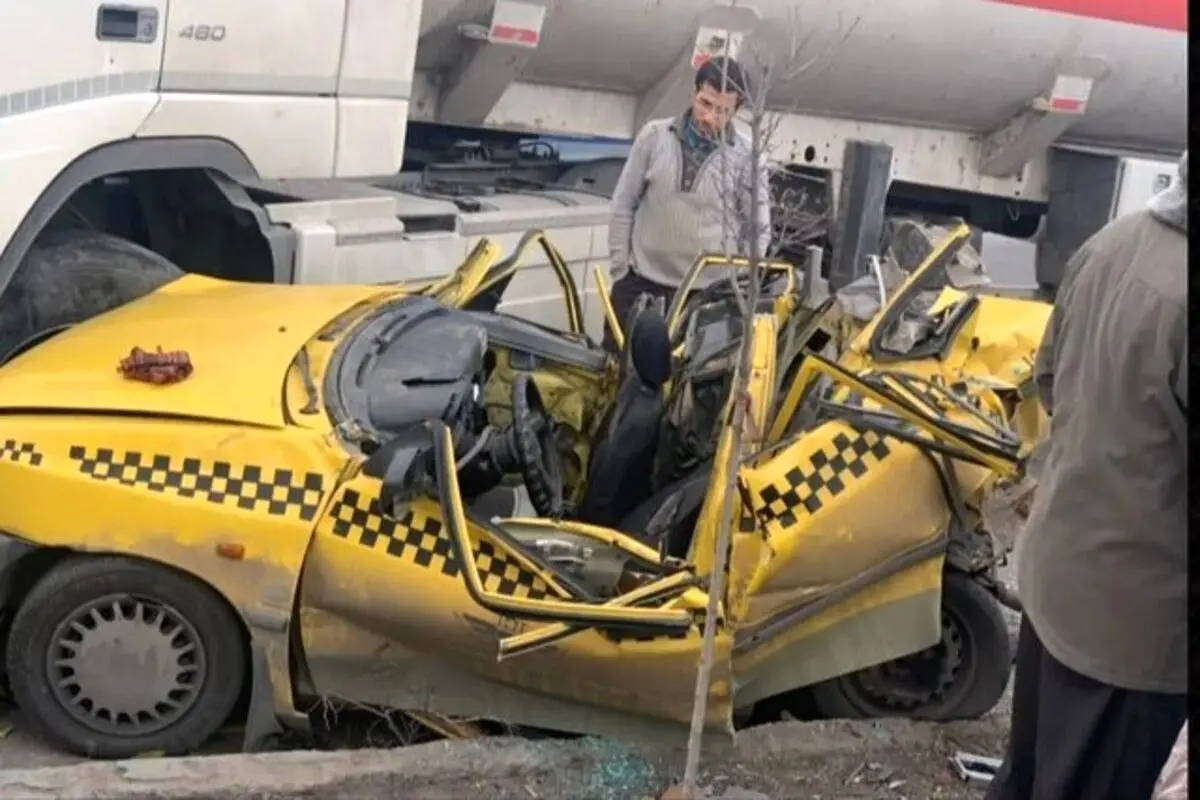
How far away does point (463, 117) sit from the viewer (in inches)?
317

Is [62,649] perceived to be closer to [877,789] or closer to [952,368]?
[877,789]

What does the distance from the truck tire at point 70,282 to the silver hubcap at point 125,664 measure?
3.85 ft

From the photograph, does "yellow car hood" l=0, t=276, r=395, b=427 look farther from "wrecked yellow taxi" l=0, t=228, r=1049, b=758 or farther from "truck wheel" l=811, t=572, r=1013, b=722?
"truck wheel" l=811, t=572, r=1013, b=722

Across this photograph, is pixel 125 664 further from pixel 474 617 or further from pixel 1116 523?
pixel 1116 523

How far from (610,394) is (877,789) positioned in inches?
69.4

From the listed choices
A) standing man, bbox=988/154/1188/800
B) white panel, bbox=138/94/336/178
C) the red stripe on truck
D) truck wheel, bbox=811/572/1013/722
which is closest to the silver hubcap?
truck wheel, bbox=811/572/1013/722

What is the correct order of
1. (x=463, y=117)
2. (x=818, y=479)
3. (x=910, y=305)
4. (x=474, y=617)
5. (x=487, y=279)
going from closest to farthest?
(x=474, y=617) → (x=818, y=479) → (x=910, y=305) → (x=487, y=279) → (x=463, y=117)

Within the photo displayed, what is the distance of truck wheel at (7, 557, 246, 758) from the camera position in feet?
12.8

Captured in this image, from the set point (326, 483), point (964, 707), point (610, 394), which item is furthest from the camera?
point (610, 394)

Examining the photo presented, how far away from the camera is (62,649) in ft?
12.9

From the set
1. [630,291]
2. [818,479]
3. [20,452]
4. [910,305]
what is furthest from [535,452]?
[630,291]

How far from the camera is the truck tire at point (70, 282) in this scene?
194 inches

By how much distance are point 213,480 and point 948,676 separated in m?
2.10

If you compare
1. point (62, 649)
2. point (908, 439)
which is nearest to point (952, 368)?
point (908, 439)
